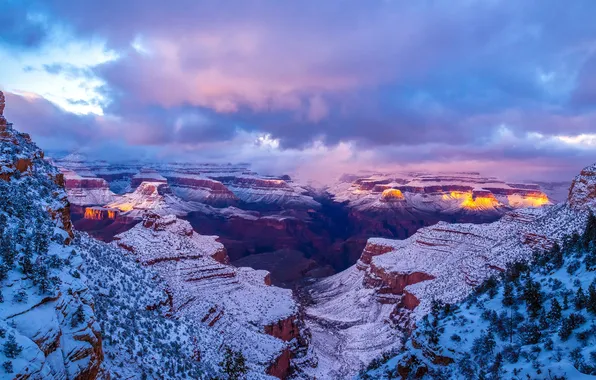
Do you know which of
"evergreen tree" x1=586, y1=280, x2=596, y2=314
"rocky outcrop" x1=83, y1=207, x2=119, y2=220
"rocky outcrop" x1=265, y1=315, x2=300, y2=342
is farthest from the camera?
"rocky outcrop" x1=83, y1=207, x2=119, y2=220

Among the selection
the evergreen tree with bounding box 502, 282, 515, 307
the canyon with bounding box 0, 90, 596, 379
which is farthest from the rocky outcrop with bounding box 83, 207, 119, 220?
the evergreen tree with bounding box 502, 282, 515, 307

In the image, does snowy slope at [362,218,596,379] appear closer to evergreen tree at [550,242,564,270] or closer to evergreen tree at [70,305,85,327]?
evergreen tree at [550,242,564,270]

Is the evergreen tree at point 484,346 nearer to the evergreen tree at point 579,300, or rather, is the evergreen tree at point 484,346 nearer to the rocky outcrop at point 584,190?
the evergreen tree at point 579,300

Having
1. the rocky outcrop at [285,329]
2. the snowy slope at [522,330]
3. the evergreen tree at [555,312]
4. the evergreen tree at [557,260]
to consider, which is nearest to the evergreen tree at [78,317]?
the snowy slope at [522,330]

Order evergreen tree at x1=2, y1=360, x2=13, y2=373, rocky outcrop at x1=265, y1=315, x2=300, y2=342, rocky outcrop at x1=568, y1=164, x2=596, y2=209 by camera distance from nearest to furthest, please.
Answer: evergreen tree at x1=2, y1=360, x2=13, y2=373
rocky outcrop at x1=265, y1=315, x2=300, y2=342
rocky outcrop at x1=568, y1=164, x2=596, y2=209

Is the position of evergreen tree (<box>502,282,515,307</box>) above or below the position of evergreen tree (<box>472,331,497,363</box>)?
above

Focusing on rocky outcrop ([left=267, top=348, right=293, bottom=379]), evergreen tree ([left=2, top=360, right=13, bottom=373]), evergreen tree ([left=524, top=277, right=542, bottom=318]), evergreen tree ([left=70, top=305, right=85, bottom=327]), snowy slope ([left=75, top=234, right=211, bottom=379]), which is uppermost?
evergreen tree ([left=524, top=277, right=542, bottom=318])
